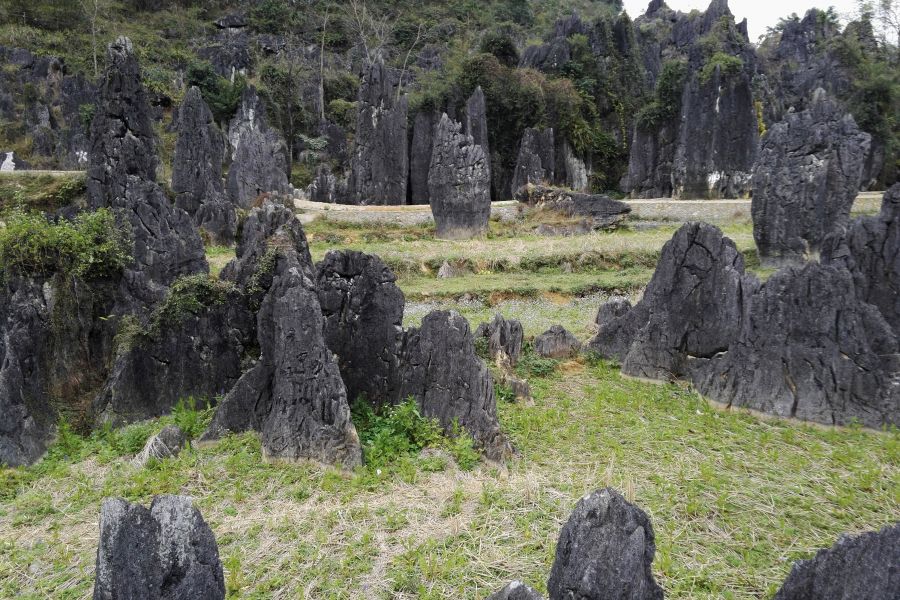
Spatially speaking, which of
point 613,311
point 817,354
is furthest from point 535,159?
point 817,354

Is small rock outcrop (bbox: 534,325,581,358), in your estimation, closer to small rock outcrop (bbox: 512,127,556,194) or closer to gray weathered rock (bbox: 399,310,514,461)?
gray weathered rock (bbox: 399,310,514,461)

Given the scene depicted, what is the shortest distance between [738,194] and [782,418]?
27620 millimetres

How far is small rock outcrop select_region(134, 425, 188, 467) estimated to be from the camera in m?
5.96

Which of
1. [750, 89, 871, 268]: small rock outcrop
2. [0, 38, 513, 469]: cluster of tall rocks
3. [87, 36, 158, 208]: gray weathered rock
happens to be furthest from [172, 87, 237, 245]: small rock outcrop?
[750, 89, 871, 268]: small rock outcrop

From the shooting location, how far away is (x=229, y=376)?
24.4 feet

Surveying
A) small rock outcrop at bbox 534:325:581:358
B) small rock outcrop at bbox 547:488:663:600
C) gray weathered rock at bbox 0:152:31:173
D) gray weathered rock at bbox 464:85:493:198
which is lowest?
small rock outcrop at bbox 534:325:581:358

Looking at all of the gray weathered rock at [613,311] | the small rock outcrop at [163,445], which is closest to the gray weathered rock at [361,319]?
the small rock outcrop at [163,445]

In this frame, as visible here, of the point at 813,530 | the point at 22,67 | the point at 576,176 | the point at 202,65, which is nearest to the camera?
the point at 813,530

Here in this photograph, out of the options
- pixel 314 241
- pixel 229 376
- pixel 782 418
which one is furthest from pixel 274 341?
pixel 314 241

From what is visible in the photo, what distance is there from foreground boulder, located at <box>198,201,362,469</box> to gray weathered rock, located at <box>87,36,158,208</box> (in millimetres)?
7889

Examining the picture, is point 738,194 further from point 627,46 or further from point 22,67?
point 22,67

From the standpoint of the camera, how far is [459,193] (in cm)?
2281

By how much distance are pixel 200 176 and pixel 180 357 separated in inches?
696

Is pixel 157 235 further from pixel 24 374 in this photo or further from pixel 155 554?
pixel 155 554
